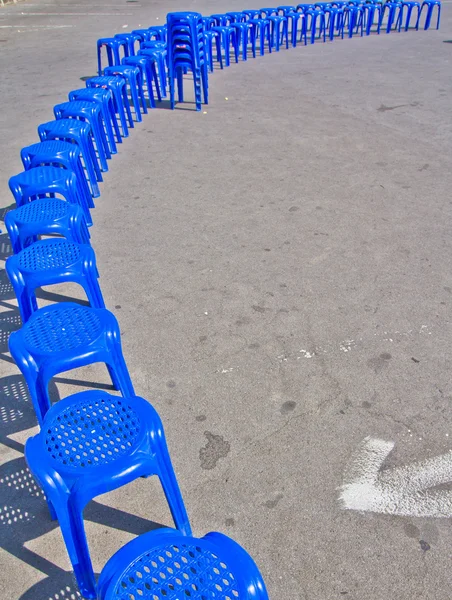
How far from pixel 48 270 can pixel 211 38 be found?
9.21 metres

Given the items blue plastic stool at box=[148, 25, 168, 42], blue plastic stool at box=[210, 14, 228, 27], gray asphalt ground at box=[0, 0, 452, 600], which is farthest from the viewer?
blue plastic stool at box=[210, 14, 228, 27]

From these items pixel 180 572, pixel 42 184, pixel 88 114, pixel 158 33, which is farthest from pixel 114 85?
pixel 180 572

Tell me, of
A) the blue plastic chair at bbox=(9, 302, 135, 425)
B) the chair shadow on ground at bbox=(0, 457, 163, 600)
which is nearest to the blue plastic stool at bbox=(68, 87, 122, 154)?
the blue plastic chair at bbox=(9, 302, 135, 425)

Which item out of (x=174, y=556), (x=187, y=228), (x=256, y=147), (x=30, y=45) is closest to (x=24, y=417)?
(x=174, y=556)

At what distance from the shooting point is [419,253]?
4.77 meters

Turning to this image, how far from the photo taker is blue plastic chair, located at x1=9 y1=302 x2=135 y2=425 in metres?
2.58

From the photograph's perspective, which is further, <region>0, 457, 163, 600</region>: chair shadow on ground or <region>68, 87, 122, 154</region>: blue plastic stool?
<region>68, 87, 122, 154</region>: blue plastic stool

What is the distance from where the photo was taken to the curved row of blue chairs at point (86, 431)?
1.65 m

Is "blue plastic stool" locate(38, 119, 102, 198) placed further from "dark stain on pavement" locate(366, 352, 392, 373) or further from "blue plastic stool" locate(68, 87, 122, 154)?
"dark stain on pavement" locate(366, 352, 392, 373)

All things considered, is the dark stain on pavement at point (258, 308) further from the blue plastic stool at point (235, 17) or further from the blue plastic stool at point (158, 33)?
the blue plastic stool at point (235, 17)

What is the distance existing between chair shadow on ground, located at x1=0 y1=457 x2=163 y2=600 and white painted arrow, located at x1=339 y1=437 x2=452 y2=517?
3.32ft

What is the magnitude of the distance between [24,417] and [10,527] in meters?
0.73

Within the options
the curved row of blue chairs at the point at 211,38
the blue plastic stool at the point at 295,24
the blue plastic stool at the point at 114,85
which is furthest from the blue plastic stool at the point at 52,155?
the blue plastic stool at the point at 295,24

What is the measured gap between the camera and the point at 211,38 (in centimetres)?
1088
